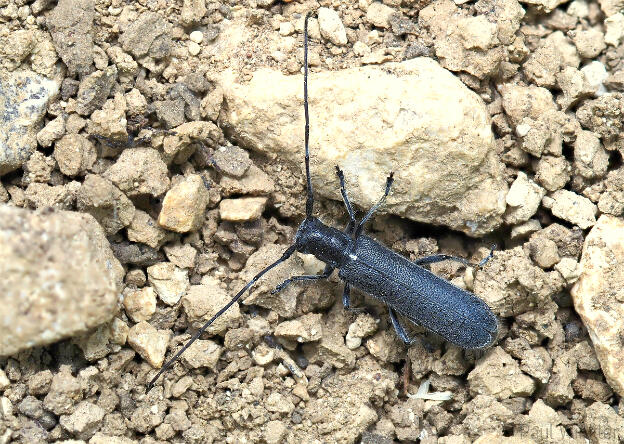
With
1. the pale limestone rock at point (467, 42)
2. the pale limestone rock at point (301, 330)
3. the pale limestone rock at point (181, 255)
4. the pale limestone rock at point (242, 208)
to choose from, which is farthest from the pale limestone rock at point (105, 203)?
the pale limestone rock at point (467, 42)

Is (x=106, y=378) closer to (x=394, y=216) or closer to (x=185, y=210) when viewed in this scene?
(x=185, y=210)

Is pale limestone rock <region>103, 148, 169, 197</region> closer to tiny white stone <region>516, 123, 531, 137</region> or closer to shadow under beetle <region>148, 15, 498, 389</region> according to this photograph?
shadow under beetle <region>148, 15, 498, 389</region>

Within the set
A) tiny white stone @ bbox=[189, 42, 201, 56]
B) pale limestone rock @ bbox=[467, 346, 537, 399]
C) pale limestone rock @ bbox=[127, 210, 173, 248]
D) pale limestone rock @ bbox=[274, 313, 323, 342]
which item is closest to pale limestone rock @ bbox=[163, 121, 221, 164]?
pale limestone rock @ bbox=[127, 210, 173, 248]

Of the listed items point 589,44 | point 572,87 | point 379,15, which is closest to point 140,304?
point 379,15

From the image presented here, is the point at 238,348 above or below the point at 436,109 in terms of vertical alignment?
below

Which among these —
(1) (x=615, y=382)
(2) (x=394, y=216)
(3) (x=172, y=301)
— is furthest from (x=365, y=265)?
(1) (x=615, y=382)

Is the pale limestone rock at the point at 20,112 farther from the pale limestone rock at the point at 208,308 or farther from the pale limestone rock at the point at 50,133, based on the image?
the pale limestone rock at the point at 208,308
